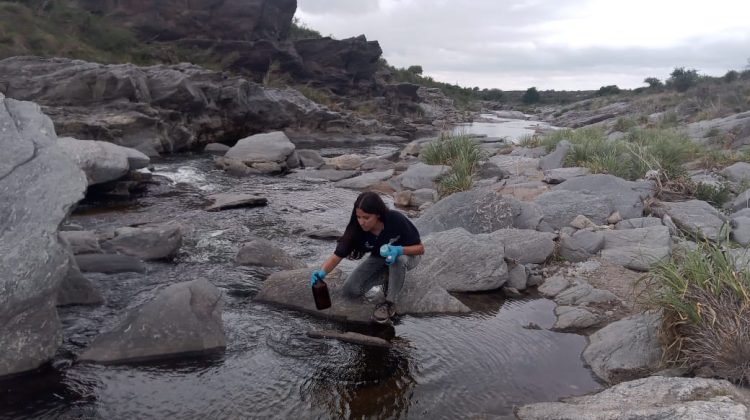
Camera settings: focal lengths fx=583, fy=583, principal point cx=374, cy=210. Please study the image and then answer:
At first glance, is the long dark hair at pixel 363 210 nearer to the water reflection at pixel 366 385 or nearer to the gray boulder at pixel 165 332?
the water reflection at pixel 366 385

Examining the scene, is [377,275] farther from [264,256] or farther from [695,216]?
[695,216]

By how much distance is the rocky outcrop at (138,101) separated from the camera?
17.5 m

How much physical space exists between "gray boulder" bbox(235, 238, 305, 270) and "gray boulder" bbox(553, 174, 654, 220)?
18.3ft

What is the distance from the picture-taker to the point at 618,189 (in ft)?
34.3

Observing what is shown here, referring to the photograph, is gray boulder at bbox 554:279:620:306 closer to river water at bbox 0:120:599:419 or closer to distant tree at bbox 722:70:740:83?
river water at bbox 0:120:599:419

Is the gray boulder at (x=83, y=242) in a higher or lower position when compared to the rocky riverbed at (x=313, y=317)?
higher

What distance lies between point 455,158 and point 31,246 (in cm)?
1084

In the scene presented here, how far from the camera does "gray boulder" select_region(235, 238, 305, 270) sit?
7.83 m

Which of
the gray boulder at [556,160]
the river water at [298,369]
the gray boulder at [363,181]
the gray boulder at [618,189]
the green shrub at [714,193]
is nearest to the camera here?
the river water at [298,369]

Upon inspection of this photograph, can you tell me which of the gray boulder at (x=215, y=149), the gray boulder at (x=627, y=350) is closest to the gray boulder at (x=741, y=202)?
the gray boulder at (x=627, y=350)

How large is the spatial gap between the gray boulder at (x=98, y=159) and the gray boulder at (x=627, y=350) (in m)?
9.74

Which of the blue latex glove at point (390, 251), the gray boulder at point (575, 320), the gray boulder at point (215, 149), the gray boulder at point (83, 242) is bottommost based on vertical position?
the gray boulder at point (575, 320)

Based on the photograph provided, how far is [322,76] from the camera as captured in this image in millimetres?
44594

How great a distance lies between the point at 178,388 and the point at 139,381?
340mm
